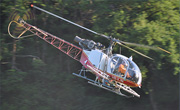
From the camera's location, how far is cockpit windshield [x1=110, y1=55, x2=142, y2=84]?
8609mm

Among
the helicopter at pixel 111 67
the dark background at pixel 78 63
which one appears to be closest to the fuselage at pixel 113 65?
the helicopter at pixel 111 67

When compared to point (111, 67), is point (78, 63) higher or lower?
lower

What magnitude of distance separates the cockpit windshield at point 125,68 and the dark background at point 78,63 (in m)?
1.42

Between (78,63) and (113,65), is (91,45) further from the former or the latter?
(78,63)

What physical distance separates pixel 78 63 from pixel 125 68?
3631mm

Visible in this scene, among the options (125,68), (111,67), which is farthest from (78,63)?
(125,68)

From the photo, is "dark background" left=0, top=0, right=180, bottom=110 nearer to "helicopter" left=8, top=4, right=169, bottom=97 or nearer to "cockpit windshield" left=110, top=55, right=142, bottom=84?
"helicopter" left=8, top=4, right=169, bottom=97

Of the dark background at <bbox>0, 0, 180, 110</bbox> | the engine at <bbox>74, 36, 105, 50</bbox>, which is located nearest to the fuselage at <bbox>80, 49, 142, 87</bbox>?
the engine at <bbox>74, 36, 105, 50</bbox>

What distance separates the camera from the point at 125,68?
344 inches

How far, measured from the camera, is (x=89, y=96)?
37.9 feet

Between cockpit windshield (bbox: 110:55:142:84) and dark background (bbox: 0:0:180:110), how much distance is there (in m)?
1.42

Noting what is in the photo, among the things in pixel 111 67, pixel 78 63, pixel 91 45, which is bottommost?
pixel 78 63

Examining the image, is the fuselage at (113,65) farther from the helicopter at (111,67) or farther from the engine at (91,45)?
the engine at (91,45)

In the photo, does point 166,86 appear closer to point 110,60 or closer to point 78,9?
point 110,60
